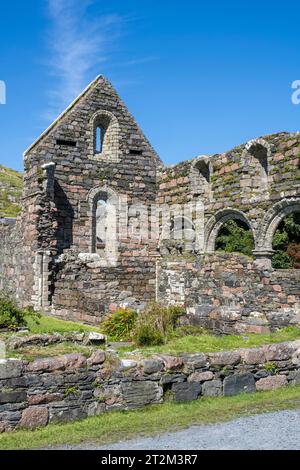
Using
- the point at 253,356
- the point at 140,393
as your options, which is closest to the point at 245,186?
the point at 253,356

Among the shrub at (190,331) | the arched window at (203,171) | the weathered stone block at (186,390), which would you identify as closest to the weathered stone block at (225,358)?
the weathered stone block at (186,390)

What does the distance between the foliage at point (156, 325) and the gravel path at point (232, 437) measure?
3.15 m

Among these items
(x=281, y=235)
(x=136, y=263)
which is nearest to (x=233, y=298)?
(x=136, y=263)

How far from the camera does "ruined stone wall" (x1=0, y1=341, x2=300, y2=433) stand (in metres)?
Answer: 6.84

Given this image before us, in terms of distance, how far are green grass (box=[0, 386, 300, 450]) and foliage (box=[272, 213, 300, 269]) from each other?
1045 inches

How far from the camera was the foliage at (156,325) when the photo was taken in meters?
9.80

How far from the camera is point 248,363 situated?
8352mm

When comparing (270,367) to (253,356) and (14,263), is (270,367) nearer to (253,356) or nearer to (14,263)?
(253,356)

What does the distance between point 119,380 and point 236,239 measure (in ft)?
95.2

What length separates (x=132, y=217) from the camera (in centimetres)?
2303

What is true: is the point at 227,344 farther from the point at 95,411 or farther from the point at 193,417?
the point at 95,411

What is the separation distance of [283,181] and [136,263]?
23.2ft

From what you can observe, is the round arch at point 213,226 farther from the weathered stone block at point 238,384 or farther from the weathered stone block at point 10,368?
the weathered stone block at point 10,368

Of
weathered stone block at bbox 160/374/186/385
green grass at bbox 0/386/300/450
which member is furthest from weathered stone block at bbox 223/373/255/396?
weathered stone block at bbox 160/374/186/385
